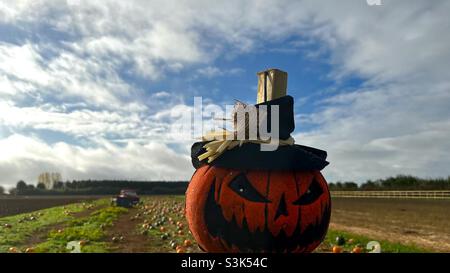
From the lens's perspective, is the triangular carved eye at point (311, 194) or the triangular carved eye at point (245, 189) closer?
the triangular carved eye at point (245, 189)

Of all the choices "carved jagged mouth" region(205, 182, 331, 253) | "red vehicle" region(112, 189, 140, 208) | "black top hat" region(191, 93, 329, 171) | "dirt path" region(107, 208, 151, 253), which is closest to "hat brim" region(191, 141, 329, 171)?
"black top hat" region(191, 93, 329, 171)

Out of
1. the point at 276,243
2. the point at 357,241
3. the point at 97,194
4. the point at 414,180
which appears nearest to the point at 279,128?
the point at 276,243

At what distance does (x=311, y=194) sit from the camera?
4.87m

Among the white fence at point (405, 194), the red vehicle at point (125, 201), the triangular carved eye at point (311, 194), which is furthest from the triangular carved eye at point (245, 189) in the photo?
the white fence at point (405, 194)

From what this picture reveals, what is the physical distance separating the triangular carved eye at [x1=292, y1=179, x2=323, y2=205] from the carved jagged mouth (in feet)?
1.01

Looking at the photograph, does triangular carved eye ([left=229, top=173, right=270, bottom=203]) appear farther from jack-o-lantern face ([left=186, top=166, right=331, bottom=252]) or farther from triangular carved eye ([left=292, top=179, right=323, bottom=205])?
triangular carved eye ([left=292, top=179, right=323, bottom=205])

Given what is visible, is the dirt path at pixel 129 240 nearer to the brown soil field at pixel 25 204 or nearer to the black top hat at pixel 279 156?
the black top hat at pixel 279 156

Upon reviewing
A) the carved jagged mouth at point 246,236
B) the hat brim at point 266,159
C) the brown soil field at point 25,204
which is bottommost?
the brown soil field at point 25,204

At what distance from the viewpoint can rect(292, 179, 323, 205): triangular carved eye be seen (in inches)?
184

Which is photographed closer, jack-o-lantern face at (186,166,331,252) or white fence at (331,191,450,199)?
jack-o-lantern face at (186,166,331,252)

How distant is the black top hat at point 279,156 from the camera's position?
465cm

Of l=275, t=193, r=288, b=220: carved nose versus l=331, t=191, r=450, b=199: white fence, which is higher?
l=275, t=193, r=288, b=220: carved nose

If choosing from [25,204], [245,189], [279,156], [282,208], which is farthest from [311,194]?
[25,204]

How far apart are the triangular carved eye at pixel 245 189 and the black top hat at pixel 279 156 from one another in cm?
14
